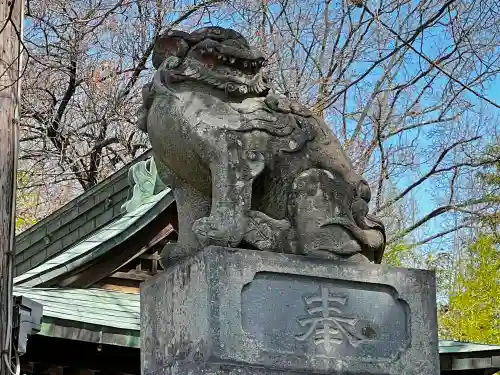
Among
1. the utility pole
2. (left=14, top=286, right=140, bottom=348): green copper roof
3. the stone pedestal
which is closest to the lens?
the stone pedestal

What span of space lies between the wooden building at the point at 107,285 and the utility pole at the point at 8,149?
1299 millimetres

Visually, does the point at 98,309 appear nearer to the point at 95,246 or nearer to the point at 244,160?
the point at 95,246

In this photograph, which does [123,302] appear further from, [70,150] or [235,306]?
[70,150]

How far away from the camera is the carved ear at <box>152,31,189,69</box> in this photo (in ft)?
13.6

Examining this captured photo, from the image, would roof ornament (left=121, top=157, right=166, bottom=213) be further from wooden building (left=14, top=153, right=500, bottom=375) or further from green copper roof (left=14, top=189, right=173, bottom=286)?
green copper roof (left=14, top=189, right=173, bottom=286)

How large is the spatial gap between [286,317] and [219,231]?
0.42m

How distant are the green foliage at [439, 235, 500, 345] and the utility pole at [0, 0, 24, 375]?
10657mm

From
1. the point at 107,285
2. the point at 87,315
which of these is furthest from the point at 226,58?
the point at 107,285

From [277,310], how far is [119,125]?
1308cm

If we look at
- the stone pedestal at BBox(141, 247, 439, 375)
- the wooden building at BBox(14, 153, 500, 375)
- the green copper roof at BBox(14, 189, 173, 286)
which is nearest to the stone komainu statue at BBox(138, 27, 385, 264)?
the stone pedestal at BBox(141, 247, 439, 375)

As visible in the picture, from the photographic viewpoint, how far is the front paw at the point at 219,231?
376 cm

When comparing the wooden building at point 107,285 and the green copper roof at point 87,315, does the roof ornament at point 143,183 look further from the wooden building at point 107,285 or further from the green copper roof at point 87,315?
the green copper roof at point 87,315

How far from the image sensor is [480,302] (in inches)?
613

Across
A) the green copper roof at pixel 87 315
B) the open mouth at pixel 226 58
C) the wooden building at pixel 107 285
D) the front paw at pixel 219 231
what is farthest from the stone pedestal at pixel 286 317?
the wooden building at pixel 107 285
